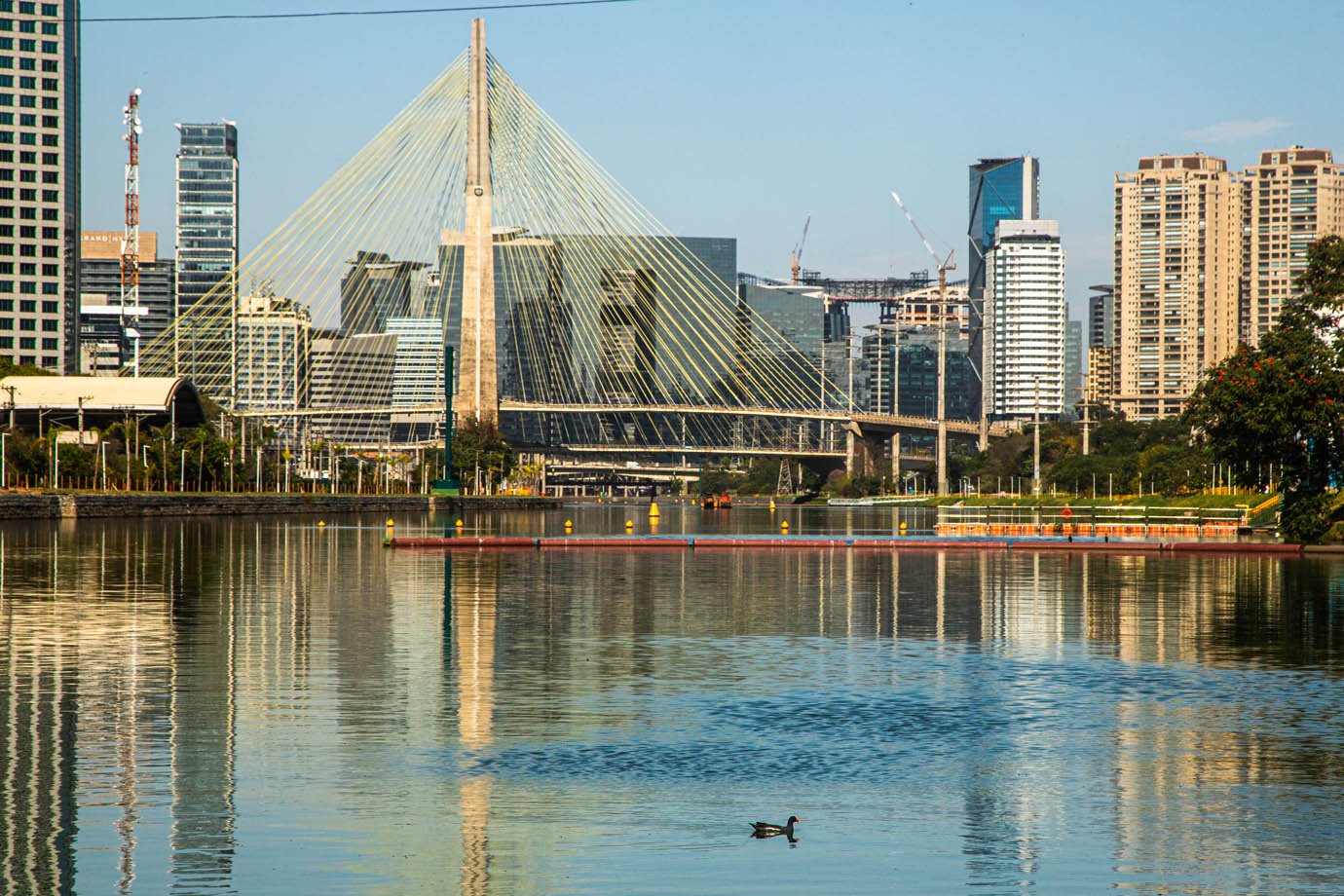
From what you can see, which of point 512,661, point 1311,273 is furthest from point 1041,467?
point 512,661

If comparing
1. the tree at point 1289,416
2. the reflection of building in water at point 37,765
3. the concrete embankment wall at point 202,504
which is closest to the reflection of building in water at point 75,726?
the reflection of building in water at point 37,765

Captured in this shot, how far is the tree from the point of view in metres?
49.7

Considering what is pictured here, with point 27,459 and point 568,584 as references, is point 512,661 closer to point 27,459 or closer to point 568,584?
point 568,584

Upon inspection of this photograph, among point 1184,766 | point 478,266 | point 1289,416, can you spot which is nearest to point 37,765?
point 1184,766

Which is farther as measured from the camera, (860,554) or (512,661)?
(860,554)

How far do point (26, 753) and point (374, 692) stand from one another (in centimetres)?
501

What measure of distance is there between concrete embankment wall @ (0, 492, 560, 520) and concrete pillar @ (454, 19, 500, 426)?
8.63 metres

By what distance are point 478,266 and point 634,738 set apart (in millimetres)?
111608

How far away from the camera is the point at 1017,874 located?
11.6 m

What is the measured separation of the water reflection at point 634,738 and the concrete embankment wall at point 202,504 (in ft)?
180

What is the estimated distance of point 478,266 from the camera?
12600 centimetres

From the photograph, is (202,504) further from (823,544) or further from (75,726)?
(75,726)

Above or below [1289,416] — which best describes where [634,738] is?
below

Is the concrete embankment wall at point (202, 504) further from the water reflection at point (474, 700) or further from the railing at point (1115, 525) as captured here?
the water reflection at point (474, 700)
